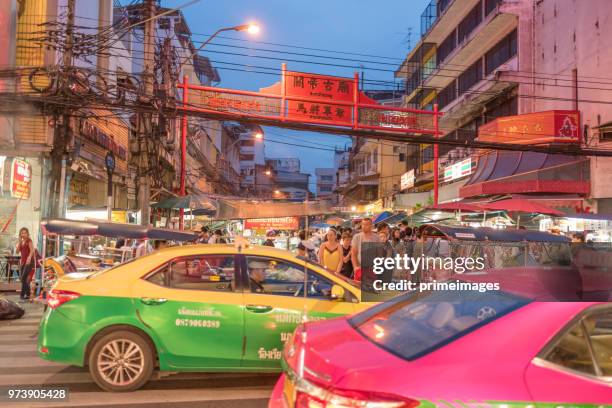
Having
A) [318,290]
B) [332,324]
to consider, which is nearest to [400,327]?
[332,324]

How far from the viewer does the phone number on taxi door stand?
19.4ft

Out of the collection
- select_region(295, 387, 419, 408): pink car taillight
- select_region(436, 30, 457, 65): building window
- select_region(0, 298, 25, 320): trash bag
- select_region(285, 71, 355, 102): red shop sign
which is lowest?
select_region(0, 298, 25, 320): trash bag

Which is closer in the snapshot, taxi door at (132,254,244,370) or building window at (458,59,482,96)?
taxi door at (132,254,244,370)

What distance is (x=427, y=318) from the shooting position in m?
3.95

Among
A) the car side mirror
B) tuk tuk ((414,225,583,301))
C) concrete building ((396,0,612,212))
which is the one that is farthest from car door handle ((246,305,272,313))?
concrete building ((396,0,612,212))

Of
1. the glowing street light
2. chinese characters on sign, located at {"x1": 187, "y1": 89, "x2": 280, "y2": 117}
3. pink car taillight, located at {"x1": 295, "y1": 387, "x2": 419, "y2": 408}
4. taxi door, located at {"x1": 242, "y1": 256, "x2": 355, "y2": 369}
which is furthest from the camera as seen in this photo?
chinese characters on sign, located at {"x1": 187, "y1": 89, "x2": 280, "y2": 117}

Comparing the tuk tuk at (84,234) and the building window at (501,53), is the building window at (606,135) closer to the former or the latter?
the building window at (501,53)

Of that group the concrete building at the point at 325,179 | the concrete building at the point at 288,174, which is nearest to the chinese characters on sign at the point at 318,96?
the concrete building at the point at 288,174

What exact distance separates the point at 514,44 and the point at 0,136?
22233mm

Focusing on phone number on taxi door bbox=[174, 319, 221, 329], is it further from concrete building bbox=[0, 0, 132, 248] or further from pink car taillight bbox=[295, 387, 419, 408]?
concrete building bbox=[0, 0, 132, 248]

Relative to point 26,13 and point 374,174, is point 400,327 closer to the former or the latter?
point 26,13

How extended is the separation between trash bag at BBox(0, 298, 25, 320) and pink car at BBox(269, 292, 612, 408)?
8.44m

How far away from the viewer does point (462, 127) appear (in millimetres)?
33031

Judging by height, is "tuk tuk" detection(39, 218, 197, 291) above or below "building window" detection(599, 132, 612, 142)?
below
